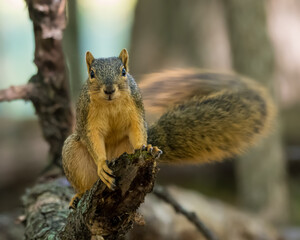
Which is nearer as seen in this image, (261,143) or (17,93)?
(17,93)

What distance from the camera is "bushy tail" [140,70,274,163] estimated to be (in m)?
1.53

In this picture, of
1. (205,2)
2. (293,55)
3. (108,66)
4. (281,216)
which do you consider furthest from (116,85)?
(293,55)

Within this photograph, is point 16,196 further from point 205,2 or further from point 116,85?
point 116,85

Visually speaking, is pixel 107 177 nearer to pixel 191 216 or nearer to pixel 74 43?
pixel 191 216

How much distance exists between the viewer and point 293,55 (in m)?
4.17

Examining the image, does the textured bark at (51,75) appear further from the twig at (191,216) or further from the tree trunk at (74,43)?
the tree trunk at (74,43)

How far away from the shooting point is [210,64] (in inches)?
161

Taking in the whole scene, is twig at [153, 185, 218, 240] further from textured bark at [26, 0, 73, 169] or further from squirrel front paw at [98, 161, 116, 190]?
squirrel front paw at [98, 161, 116, 190]

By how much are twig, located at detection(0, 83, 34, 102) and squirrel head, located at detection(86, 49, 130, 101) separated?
724 millimetres

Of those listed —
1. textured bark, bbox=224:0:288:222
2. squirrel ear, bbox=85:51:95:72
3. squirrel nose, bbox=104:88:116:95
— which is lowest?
textured bark, bbox=224:0:288:222

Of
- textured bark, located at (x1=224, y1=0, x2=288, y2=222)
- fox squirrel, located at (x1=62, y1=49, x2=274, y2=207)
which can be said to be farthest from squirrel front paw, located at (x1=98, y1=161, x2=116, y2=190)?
textured bark, located at (x1=224, y1=0, x2=288, y2=222)

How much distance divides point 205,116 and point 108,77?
0.58m

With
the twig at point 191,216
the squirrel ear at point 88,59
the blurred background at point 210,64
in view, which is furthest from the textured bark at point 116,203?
the blurred background at point 210,64

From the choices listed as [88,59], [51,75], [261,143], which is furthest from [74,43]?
[88,59]
